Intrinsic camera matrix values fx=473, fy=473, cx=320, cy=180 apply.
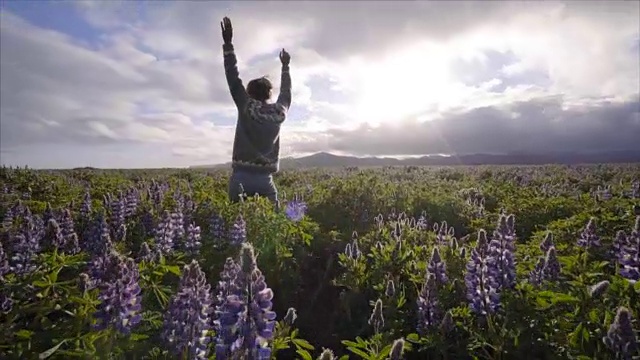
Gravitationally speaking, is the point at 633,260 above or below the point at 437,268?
above

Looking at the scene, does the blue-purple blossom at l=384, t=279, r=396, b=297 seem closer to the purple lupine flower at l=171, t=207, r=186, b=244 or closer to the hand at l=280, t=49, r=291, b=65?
the purple lupine flower at l=171, t=207, r=186, b=244

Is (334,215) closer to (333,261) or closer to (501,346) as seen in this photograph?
(333,261)

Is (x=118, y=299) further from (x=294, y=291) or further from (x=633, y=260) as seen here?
(x=633, y=260)

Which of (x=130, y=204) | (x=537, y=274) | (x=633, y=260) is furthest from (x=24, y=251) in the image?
(x=633, y=260)

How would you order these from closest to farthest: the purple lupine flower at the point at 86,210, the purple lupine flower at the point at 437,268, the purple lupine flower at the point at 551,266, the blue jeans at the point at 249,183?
the purple lupine flower at the point at 551,266, the purple lupine flower at the point at 437,268, the purple lupine flower at the point at 86,210, the blue jeans at the point at 249,183

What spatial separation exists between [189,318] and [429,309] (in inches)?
78.1

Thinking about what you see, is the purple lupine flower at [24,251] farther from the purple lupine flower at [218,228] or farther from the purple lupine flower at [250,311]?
the purple lupine flower at [250,311]

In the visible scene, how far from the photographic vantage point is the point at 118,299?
100 inches

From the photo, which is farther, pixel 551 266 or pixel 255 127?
pixel 255 127

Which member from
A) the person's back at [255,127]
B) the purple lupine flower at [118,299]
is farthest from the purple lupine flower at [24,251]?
the person's back at [255,127]

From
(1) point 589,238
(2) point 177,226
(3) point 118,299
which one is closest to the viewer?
(3) point 118,299

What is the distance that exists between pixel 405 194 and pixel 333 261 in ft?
14.0

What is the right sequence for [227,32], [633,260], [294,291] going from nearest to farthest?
[633,260] → [294,291] → [227,32]

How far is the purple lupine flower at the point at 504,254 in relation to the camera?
372 centimetres
